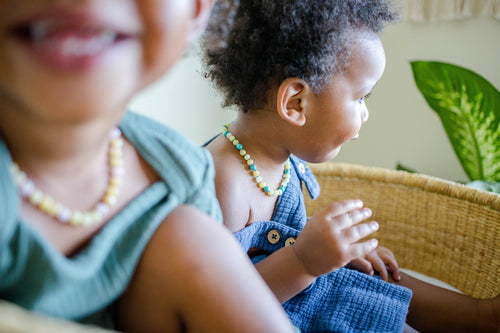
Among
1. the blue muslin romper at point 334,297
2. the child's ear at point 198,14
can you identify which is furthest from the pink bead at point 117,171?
the blue muslin romper at point 334,297

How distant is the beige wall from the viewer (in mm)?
1392

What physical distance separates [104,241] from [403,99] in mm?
1330

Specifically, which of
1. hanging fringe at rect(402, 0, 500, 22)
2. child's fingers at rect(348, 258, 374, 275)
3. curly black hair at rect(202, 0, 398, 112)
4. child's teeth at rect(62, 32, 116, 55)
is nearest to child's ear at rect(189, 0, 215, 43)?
child's teeth at rect(62, 32, 116, 55)

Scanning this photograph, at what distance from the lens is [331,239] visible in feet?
2.13

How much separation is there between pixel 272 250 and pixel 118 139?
40 centimetres

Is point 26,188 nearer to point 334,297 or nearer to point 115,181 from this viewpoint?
point 115,181

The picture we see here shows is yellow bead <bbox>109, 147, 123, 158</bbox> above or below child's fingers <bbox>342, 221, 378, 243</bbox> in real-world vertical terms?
above

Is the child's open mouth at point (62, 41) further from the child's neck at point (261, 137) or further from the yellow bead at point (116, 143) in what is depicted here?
the child's neck at point (261, 137)

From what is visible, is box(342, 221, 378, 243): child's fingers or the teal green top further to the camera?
box(342, 221, 378, 243): child's fingers

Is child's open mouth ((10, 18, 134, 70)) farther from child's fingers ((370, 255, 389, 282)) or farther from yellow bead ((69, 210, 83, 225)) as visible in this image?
child's fingers ((370, 255, 389, 282))

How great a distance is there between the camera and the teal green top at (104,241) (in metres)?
0.37

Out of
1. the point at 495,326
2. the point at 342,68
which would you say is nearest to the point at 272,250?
the point at 342,68

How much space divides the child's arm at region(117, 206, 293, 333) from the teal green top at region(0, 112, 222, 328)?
0.02m

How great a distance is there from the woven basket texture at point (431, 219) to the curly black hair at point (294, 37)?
1.35 ft
